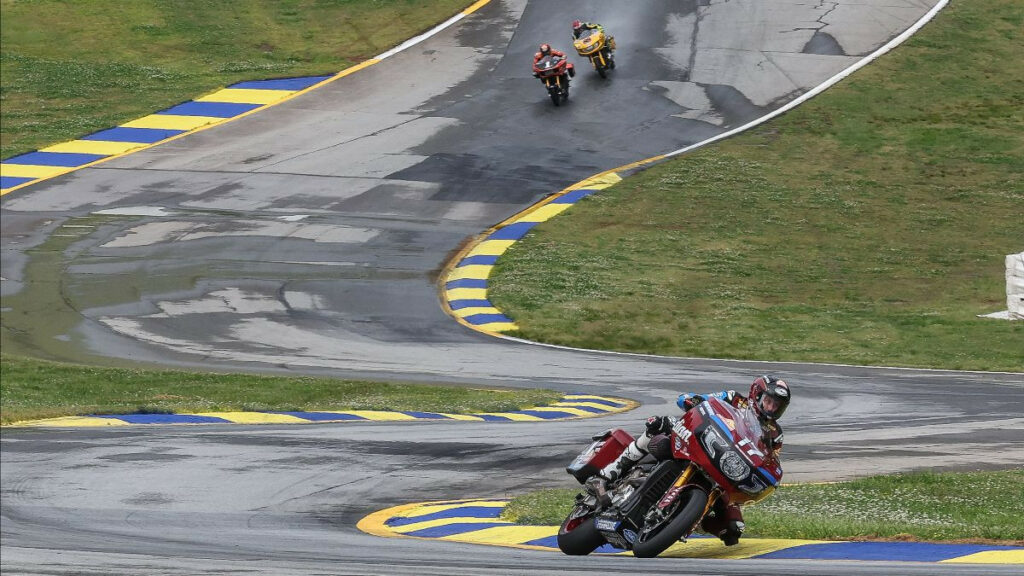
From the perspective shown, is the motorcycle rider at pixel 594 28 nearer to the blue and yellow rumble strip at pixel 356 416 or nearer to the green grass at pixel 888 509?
the blue and yellow rumble strip at pixel 356 416

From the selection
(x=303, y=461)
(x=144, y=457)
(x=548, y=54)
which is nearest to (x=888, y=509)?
(x=303, y=461)

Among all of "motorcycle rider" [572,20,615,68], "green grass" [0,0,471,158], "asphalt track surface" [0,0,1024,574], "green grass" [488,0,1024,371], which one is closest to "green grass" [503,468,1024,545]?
"asphalt track surface" [0,0,1024,574]

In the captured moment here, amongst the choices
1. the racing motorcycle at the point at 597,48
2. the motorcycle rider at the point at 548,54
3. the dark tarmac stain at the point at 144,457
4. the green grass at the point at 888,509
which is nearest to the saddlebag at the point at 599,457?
the green grass at the point at 888,509

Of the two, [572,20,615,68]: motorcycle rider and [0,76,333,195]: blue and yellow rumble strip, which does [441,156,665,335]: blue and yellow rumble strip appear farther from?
[0,76,333,195]: blue and yellow rumble strip

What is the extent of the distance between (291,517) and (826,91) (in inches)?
1189

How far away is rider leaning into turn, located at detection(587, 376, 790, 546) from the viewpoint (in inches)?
388

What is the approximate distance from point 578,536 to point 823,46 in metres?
34.5

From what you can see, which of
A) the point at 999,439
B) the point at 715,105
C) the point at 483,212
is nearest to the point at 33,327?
the point at 483,212

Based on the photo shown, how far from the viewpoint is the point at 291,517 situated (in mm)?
12070

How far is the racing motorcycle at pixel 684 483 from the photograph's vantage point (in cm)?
951

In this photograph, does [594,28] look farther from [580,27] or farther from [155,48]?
[155,48]

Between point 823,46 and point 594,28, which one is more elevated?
point 594,28

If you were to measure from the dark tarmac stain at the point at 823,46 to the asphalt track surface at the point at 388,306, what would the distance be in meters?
0.13

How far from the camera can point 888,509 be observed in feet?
39.0
